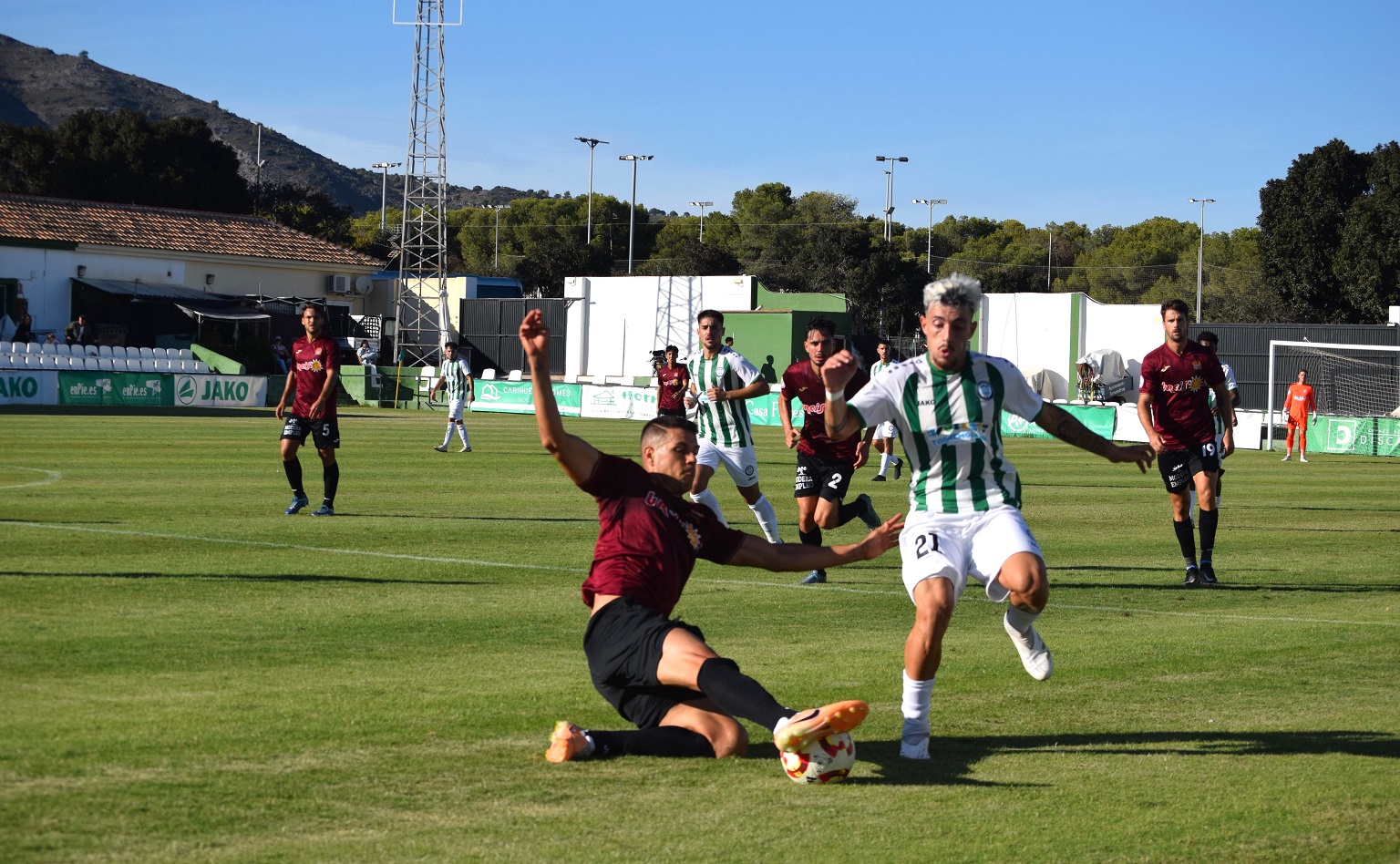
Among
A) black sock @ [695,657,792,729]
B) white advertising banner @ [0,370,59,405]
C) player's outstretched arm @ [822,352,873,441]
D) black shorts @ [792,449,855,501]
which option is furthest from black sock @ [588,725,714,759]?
white advertising banner @ [0,370,59,405]

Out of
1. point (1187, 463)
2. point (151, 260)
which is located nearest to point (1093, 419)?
point (1187, 463)

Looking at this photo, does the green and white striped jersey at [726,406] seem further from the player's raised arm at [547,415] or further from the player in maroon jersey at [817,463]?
the player's raised arm at [547,415]

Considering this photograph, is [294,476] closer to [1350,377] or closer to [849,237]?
[1350,377]

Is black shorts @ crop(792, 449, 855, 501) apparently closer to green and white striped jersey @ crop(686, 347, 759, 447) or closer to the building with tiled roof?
green and white striped jersey @ crop(686, 347, 759, 447)

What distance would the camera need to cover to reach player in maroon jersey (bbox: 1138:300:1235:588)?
41.3ft

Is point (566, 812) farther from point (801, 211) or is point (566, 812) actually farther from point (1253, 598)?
point (801, 211)

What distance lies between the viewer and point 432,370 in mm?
51188

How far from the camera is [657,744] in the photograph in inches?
237

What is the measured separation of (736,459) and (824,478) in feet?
4.23

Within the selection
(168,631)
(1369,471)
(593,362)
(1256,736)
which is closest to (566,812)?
(1256,736)

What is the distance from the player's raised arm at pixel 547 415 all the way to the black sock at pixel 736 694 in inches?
40.1

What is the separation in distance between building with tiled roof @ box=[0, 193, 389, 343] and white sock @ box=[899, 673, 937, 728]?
54.3 m

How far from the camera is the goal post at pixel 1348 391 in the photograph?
1433 inches

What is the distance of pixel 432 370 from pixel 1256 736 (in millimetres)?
46205
